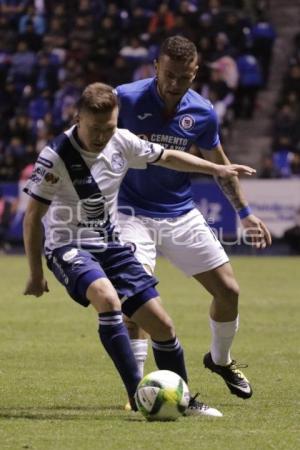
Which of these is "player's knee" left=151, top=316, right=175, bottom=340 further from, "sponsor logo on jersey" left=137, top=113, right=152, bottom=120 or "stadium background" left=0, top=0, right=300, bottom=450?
"sponsor logo on jersey" left=137, top=113, right=152, bottom=120

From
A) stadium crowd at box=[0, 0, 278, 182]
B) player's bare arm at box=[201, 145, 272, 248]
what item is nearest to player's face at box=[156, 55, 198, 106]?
player's bare arm at box=[201, 145, 272, 248]

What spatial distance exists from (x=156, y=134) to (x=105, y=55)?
64.6 feet

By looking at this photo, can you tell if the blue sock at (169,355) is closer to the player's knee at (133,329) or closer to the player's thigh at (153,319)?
the player's thigh at (153,319)

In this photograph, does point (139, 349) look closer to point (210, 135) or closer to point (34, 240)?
point (34, 240)

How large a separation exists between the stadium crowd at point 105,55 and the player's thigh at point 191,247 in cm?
1688

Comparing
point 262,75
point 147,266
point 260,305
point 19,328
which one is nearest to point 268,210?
point 262,75

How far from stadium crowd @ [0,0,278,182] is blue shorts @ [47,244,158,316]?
695 inches

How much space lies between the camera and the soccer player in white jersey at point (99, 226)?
6.66 meters

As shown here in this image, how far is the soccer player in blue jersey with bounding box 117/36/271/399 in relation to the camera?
773 centimetres

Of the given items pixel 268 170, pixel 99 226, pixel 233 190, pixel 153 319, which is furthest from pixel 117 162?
pixel 268 170

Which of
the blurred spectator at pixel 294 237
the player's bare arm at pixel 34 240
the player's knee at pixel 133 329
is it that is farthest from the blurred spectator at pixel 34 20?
the player's bare arm at pixel 34 240

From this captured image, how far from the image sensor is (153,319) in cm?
697

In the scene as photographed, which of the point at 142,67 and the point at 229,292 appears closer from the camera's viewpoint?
the point at 229,292

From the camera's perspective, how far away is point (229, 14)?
86.4ft
